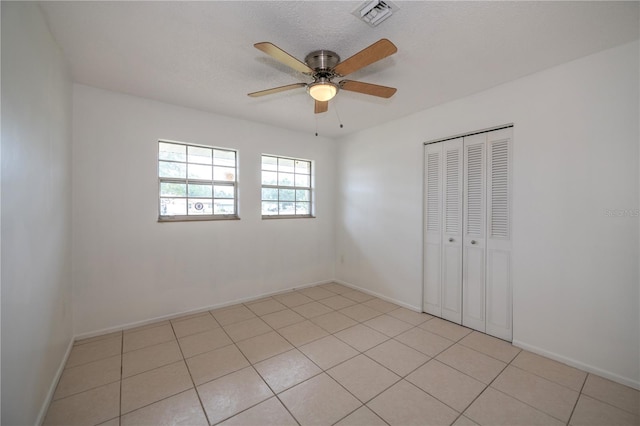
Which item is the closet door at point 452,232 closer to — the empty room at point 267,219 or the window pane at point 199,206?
the empty room at point 267,219

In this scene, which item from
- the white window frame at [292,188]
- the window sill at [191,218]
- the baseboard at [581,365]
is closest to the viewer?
the baseboard at [581,365]

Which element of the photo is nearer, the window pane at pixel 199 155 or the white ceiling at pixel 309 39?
the white ceiling at pixel 309 39

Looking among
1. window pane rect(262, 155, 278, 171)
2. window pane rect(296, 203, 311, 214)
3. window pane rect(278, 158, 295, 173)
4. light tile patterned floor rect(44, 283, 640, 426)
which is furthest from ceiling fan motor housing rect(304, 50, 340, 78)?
window pane rect(296, 203, 311, 214)

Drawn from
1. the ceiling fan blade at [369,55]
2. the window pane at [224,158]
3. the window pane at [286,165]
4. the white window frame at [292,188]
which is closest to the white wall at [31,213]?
the window pane at [224,158]

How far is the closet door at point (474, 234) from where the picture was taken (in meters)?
2.97

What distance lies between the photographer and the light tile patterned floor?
5.87ft

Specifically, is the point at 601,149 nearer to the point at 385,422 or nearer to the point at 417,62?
the point at 417,62

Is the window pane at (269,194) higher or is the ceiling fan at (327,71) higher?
the ceiling fan at (327,71)

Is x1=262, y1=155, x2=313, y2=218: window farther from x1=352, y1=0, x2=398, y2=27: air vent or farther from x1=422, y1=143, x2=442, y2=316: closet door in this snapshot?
x1=352, y1=0, x2=398, y2=27: air vent

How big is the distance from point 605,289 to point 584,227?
53 cm

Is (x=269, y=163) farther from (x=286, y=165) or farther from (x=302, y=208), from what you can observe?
(x=302, y=208)


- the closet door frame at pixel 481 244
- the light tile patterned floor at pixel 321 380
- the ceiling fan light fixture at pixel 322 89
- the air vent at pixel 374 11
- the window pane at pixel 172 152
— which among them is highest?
the air vent at pixel 374 11

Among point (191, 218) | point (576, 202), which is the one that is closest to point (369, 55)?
point (576, 202)

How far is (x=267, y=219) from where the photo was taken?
4145 millimetres
